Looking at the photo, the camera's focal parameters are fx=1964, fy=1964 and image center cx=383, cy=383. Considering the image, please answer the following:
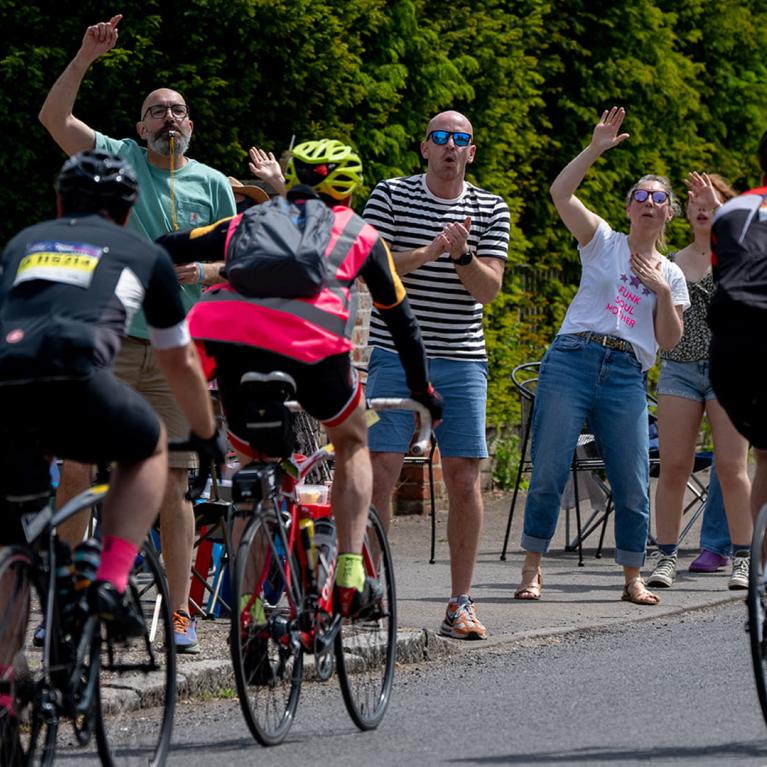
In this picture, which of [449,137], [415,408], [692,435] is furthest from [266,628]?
[692,435]

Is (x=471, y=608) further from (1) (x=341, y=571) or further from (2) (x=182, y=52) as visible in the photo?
(2) (x=182, y=52)

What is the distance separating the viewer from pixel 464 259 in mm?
8430

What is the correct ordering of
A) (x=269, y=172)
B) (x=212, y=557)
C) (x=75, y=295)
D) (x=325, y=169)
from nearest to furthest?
(x=75, y=295) < (x=325, y=169) < (x=269, y=172) < (x=212, y=557)

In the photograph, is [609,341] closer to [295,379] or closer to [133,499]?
[295,379]

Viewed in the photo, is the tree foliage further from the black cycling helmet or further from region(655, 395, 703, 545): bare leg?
the black cycling helmet

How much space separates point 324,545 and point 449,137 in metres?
2.74

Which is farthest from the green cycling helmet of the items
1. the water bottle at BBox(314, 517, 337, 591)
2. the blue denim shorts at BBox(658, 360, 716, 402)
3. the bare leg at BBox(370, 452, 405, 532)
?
the blue denim shorts at BBox(658, 360, 716, 402)

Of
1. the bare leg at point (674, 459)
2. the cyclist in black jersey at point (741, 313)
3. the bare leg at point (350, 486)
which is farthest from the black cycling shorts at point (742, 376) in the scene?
the bare leg at point (674, 459)

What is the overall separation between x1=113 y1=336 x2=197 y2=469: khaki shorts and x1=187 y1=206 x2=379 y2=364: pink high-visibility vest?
1.42m

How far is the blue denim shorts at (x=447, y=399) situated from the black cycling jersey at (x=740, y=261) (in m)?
2.33

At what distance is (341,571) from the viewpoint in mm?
6520

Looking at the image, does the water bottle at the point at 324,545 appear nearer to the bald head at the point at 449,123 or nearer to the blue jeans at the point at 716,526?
the bald head at the point at 449,123

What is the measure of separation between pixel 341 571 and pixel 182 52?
244 inches

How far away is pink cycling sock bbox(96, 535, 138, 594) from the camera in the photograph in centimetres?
528
